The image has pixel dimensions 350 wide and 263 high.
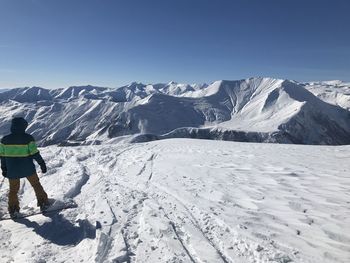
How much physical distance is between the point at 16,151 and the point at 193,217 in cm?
512

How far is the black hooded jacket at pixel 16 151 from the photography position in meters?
9.55

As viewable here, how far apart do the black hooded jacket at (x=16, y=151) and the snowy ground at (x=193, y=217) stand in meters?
1.42

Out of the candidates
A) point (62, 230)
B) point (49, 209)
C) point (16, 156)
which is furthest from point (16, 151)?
point (62, 230)

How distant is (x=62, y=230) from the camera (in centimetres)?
801

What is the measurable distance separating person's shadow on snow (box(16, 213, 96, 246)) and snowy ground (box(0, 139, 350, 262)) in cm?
2

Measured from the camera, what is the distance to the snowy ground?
6.54m

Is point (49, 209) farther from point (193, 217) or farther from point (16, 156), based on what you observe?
point (193, 217)

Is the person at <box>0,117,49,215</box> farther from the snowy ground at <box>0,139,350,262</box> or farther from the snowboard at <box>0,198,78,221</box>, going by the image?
the snowy ground at <box>0,139,350,262</box>

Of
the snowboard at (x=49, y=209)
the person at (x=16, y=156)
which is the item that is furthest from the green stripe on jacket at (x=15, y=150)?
the snowboard at (x=49, y=209)

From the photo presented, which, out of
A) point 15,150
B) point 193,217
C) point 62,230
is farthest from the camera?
point 15,150

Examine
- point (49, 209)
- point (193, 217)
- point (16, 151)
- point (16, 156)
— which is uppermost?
point (16, 151)

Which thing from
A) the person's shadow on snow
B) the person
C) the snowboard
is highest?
the person

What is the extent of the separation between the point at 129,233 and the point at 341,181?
8.25m

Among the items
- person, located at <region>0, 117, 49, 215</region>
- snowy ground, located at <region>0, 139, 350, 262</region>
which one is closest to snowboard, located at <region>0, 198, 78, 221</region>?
person, located at <region>0, 117, 49, 215</region>
